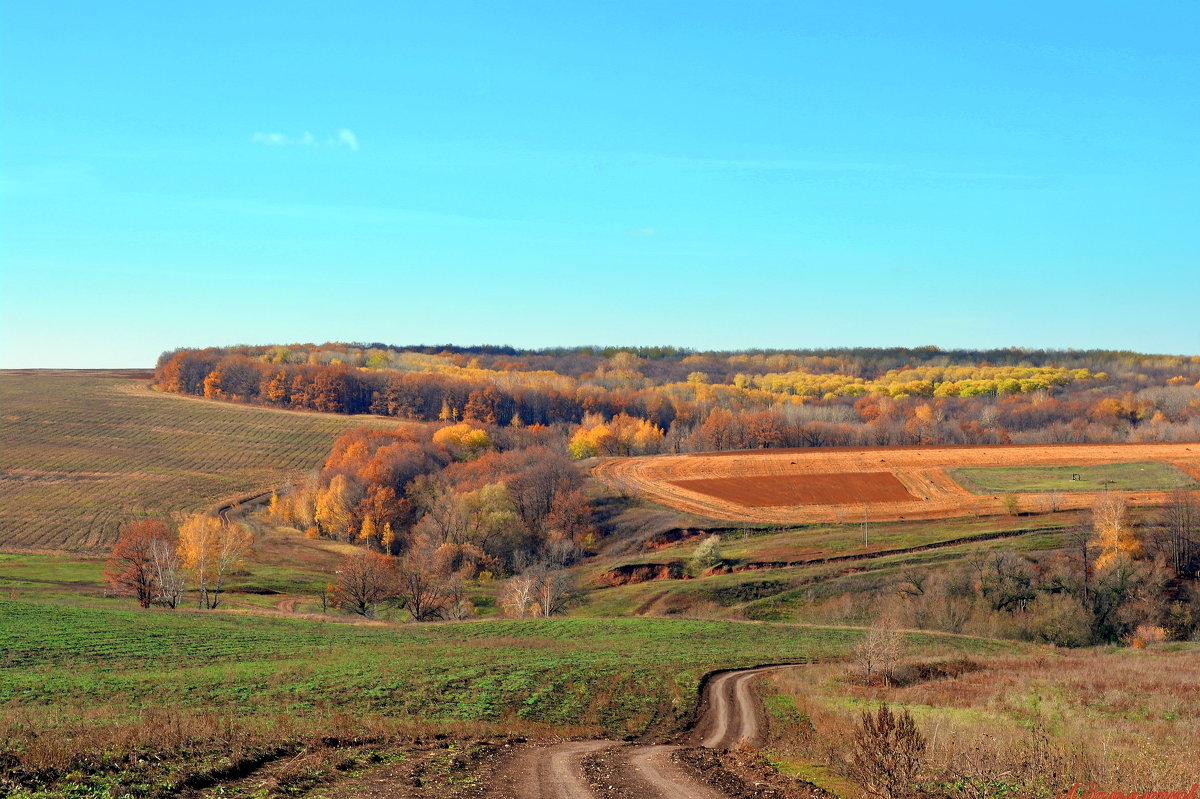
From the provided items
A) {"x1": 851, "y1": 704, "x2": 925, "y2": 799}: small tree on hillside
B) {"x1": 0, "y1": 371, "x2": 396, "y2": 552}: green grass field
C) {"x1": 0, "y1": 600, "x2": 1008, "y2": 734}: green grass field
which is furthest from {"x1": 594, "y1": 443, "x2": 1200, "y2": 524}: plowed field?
{"x1": 851, "y1": 704, "x2": 925, "y2": 799}: small tree on hillside

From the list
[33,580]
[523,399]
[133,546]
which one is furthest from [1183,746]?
[523,399]

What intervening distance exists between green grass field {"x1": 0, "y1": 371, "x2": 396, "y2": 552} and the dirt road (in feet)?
246

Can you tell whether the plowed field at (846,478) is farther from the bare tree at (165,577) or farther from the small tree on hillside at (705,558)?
the bare tree at (165,577)

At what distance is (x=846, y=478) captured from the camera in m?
91.4

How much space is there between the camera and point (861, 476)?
301ft

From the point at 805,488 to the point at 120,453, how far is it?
89594 millimetres

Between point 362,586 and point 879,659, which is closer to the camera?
point 879,659

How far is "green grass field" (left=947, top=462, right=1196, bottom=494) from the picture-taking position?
269 ft

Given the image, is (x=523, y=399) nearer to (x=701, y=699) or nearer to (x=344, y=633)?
(x=344, y=633)

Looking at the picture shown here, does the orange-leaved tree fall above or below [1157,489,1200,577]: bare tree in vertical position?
→ below

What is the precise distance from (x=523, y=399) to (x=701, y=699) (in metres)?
142

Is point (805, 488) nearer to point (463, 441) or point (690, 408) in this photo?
point (463, 441)

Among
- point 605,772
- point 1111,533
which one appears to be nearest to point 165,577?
point 605,772

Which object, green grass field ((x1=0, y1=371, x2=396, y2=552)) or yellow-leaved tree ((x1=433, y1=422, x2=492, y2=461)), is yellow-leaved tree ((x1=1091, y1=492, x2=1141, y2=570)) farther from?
green grass field ((x1=0, y1=371, x2=396, y2=552))
